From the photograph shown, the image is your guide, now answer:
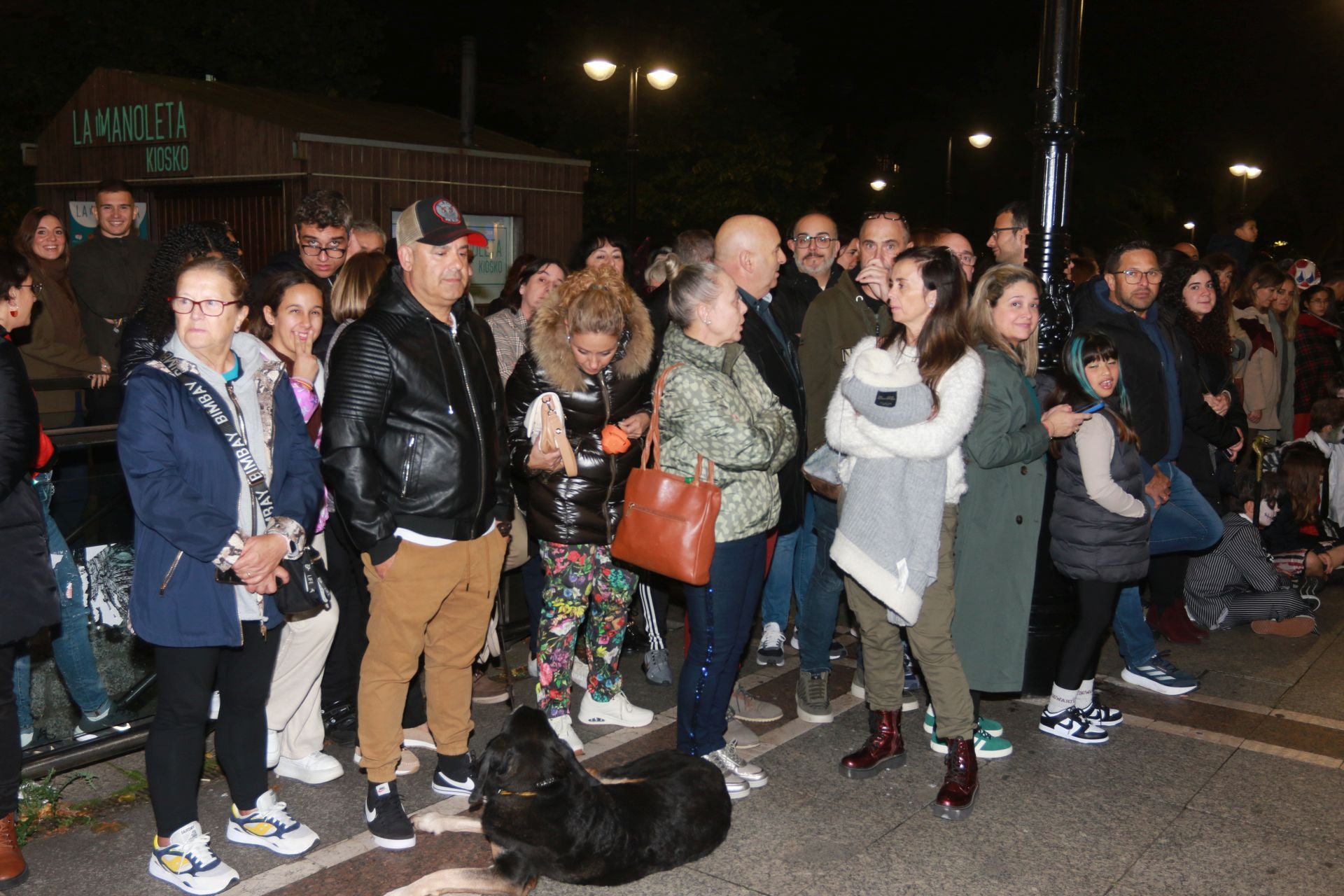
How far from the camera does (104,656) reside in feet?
15.8

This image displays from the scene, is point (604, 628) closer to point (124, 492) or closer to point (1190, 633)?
Result: point (124, 492)

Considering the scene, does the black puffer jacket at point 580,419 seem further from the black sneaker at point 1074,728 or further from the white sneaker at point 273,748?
the black sneaker at point 1074,728

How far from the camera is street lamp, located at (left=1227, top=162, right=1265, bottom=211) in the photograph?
30484mm

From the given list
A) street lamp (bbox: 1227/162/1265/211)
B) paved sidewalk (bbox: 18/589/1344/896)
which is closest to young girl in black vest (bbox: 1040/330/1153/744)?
paved sidewalk (bbox: 18/589/1344/896)

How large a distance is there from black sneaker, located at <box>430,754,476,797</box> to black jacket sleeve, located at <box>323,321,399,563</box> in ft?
3.38

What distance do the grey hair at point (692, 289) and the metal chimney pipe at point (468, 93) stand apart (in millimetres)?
12158

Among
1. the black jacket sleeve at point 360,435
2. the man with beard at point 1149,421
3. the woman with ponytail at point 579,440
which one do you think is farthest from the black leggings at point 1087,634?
the black jacket sleeve at point 360,435

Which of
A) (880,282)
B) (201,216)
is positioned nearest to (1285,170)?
(201,216)

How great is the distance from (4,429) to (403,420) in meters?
1.22

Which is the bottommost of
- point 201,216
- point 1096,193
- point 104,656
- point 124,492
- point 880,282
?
point 104,656

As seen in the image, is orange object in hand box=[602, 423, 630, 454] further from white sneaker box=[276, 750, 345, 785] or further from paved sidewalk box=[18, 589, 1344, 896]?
Result: white sneaker box=[276, 750, 345, 785]

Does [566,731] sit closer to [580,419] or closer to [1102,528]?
[580,419]

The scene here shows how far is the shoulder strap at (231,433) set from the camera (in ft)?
11.9

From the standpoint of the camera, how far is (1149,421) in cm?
571
